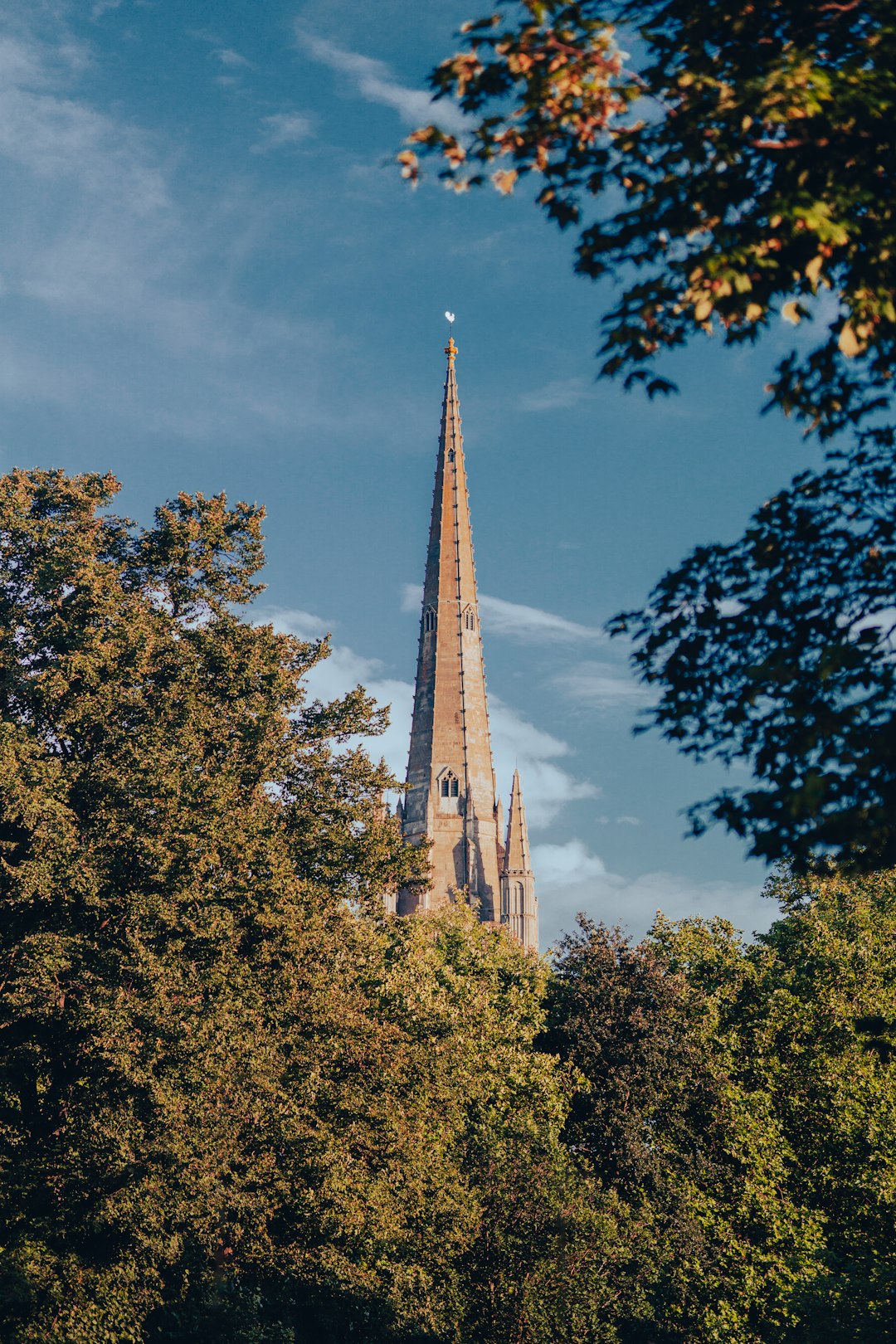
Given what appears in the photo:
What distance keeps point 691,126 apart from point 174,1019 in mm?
19245

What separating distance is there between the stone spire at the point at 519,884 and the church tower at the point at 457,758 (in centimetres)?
6

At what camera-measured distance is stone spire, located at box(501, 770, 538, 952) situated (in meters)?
85.9

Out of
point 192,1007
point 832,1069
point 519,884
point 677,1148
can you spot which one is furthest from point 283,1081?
point 519,884

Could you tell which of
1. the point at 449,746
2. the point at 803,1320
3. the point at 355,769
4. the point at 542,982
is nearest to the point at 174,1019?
the point at 355,769

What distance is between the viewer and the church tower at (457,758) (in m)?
86.0

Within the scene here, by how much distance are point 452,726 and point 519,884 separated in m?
11.8

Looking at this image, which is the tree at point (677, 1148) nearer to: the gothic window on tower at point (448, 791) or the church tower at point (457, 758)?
the church tower at point (457, 758)

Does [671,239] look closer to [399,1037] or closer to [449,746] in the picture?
[399,1037]

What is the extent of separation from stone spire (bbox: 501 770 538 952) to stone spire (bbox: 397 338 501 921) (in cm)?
74

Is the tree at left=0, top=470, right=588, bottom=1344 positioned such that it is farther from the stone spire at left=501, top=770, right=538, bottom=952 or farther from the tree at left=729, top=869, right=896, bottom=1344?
the stone spire at left=501, top=770, right=538, bottom=952

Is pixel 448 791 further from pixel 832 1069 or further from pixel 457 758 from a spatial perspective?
pixel 832 1069

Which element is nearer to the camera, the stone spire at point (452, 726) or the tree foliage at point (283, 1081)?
the tree foliage at point (283, 1081)

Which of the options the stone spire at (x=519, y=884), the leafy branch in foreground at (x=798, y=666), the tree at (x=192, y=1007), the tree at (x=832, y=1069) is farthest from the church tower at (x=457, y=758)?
the leafy branch in foreground at (x=798, y=666)

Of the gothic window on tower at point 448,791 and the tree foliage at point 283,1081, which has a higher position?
the gothic window on tower at point 448,791
